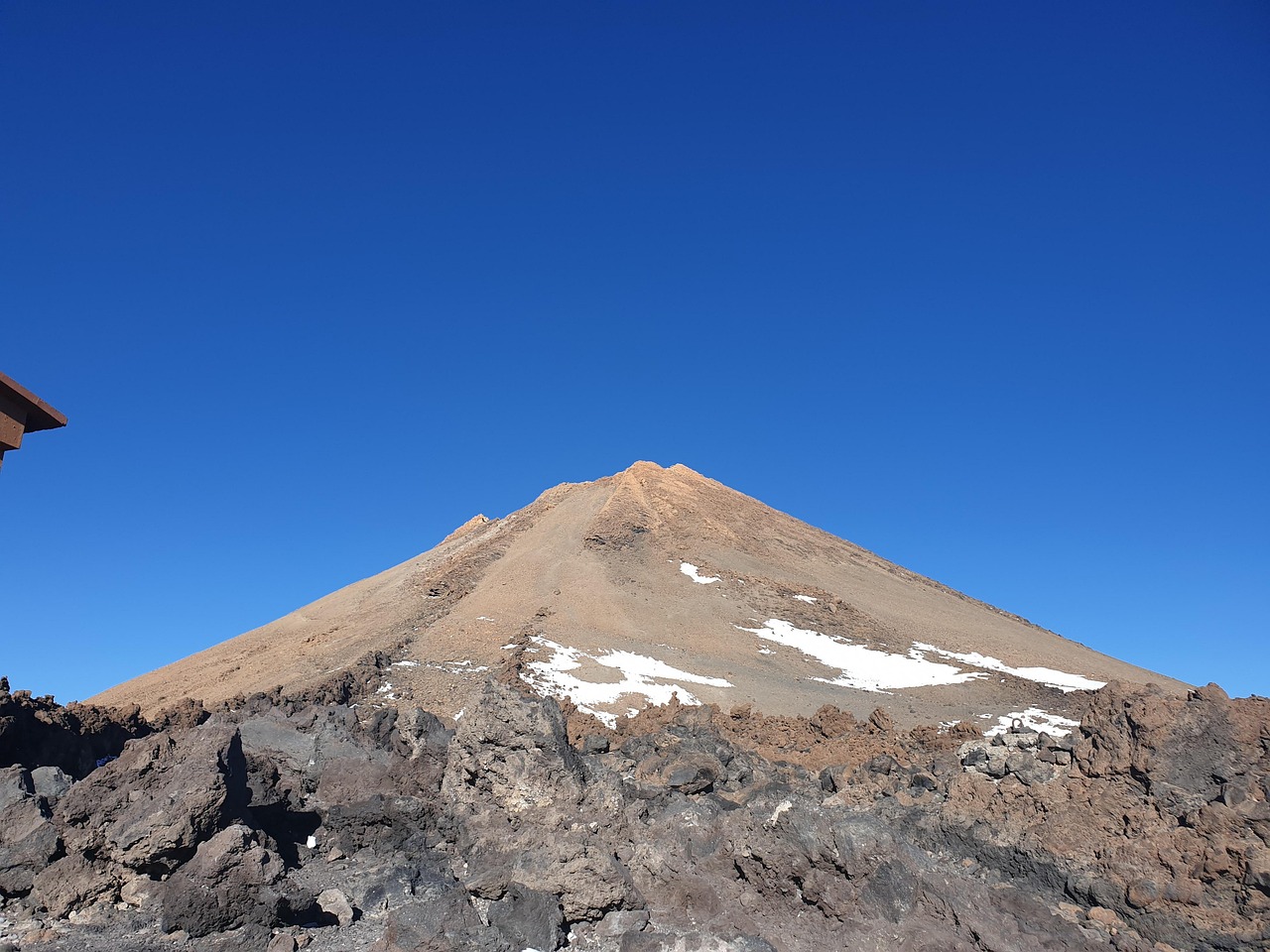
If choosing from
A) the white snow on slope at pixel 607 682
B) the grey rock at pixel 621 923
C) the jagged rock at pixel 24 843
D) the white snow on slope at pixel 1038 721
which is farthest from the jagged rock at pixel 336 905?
the white snow on slope at pixel 1038 721

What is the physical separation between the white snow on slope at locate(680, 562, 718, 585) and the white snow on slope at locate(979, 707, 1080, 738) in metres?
18.2

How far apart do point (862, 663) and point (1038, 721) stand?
926cm

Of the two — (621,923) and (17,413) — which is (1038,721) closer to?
(621,923)

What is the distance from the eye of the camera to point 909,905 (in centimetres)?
947

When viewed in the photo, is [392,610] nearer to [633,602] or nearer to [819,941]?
[633,602]

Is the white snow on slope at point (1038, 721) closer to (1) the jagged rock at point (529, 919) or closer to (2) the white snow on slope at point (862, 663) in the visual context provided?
(2) the white snow on slope at point (862, 663)

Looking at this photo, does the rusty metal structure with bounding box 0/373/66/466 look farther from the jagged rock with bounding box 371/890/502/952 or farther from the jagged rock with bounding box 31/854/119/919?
the jagged rock with bounding box 31/854/119/919

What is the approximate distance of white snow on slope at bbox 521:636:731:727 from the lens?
96.3 ft

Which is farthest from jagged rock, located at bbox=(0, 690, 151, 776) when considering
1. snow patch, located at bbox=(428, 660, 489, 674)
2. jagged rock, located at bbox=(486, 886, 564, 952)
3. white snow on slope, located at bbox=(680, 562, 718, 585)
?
white snow on slope, located at bbox=(680, 562, 718, 585)

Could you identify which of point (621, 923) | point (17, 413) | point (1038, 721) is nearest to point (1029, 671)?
point (1038, 721)

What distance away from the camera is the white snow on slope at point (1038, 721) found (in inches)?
1119

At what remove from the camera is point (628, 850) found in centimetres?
1145

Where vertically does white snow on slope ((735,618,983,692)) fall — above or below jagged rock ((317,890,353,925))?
above

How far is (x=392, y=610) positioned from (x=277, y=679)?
918 cm
